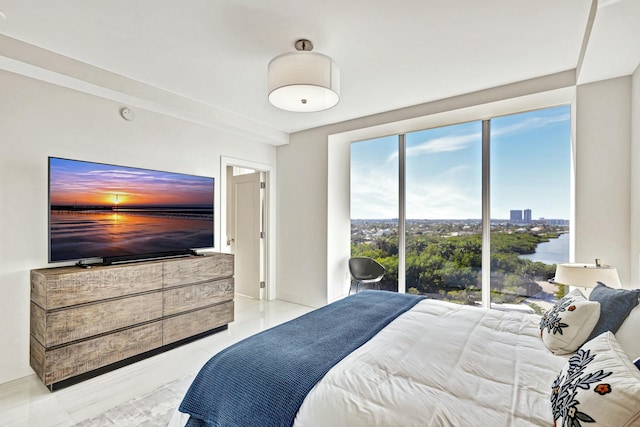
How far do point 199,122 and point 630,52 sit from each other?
3.91 m

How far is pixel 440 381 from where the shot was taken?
1.32m

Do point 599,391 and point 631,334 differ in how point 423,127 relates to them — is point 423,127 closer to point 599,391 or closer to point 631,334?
point 631,334

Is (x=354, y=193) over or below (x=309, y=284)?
over

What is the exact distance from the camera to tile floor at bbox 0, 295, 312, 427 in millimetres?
2068

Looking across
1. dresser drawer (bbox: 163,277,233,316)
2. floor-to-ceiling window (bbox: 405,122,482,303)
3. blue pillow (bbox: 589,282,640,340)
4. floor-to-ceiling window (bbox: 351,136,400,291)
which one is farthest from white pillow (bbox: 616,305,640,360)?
dresser drawer (bbox: 163,277,233,316)

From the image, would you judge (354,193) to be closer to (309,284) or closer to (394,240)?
(394,240)

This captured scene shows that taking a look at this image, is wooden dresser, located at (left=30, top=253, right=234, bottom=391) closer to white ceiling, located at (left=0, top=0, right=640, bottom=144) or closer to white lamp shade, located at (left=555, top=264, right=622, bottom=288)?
white ceiling, located at (left=0, top=0, right=640, bottom=144)

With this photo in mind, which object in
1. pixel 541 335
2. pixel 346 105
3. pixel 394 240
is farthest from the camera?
pixel 394 240

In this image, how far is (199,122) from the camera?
12.3ft

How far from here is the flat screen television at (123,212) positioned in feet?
8.52

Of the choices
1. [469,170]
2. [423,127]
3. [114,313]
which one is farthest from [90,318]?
[469,170]

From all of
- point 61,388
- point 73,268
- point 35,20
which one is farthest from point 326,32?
point 61,388

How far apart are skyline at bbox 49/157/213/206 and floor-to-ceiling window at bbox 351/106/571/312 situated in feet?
7.77

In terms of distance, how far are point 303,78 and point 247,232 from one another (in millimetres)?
3359
